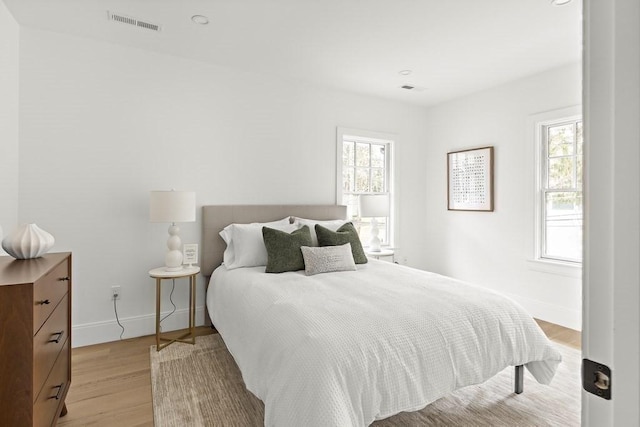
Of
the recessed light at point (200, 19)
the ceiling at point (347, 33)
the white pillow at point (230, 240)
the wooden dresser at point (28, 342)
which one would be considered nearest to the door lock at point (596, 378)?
the wooden dresser at point (28, 342)

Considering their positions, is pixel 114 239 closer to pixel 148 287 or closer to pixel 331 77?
pixel 148 287

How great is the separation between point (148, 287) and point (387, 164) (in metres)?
3.34

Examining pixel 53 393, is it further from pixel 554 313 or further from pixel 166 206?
pixel 554 313

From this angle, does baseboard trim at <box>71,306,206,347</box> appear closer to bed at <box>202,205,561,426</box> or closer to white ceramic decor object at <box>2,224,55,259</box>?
bed at <box>202,205,561,426</box>

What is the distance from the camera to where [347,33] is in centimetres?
293

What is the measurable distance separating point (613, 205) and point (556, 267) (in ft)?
12.1

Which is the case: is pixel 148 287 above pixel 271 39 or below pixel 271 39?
below

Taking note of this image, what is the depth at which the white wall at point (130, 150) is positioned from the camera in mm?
2918

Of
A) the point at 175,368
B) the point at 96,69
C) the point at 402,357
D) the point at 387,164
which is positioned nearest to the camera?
the point at 402,357

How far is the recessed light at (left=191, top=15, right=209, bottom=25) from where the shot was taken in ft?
8.84

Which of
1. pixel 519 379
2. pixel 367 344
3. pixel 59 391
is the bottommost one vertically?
pixel 519 379

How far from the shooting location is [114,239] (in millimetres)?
3170

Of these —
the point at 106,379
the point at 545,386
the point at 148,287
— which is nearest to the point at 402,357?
the point at 545,386

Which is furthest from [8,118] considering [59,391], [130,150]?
[59,391]
